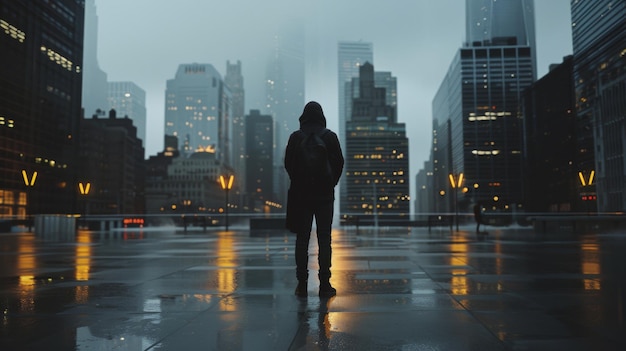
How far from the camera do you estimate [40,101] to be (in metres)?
85.4

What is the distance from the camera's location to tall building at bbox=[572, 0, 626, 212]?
284 feet

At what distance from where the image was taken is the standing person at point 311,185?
504 cm

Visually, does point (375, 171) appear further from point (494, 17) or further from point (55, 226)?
point (55, 226)

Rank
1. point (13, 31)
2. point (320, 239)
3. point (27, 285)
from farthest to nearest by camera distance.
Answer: point (13, 31), point (27, 285), point (320, 239)

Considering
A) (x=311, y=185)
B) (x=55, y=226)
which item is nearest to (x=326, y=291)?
(x=311, y=185)

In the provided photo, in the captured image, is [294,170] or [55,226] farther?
[55,226]

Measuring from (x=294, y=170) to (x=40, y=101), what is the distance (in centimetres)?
9475

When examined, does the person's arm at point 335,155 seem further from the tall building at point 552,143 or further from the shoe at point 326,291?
the tall building at point 552,143

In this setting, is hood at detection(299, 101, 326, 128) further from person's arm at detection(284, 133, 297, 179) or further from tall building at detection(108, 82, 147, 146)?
tall building at detection(108, 82, 147, 146)

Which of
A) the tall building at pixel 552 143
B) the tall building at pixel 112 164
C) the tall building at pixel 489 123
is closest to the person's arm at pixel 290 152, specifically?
the tall building at pixel 112 164

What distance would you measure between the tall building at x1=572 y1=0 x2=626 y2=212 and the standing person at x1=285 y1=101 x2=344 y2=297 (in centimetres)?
7502

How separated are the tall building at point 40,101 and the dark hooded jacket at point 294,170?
77.6 meters

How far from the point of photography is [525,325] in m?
3.49

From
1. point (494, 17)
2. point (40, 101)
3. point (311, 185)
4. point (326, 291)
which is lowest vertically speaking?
point (326, 291)
